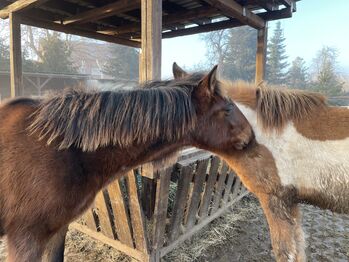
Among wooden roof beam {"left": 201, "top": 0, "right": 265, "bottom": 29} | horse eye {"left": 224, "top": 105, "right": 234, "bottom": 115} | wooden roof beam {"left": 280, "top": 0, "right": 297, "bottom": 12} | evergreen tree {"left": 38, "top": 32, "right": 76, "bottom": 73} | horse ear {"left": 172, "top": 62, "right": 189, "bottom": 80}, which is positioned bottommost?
horse eye {"left": 224, "top": 105, "right": 234, "bottom": 115}

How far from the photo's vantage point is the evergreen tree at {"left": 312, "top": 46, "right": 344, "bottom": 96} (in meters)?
14.6

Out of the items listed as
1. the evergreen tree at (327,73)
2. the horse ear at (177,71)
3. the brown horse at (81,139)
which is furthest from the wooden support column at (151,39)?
the evergreen tree at (327,73)

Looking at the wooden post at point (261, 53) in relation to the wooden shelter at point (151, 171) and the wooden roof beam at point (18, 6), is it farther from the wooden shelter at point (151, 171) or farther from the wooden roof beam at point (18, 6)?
the wooden roof beam at point (18, 6)

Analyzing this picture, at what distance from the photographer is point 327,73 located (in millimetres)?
15016

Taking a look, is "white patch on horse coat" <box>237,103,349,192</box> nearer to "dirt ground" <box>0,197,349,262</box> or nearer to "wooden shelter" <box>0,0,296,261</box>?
"wooden shelter" <box>0,0,296,261</box>

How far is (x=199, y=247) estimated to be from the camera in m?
2.71

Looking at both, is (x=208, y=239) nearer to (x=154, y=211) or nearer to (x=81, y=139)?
(x=154, y=211)

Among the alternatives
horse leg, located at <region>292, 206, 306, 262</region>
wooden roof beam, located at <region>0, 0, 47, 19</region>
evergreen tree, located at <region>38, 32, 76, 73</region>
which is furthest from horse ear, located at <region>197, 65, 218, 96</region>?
evergreen tree, located at <region>38, 32, 76, 73</region>

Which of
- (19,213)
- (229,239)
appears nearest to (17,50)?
(19,213)

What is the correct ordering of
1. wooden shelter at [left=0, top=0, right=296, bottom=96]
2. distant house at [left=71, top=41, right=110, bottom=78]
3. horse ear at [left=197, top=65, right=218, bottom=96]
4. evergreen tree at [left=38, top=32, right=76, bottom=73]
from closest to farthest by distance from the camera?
1. horse ear at [left=197, top=65, right=218, bottom=96]
2. wooden shelter at [left=0, top=0, right=296, bottom=96]
3. evergreen tree at [left=38, top=32, right=76, bottom=73]
4. distant house at [left=71, top=41, right=110, bottom=78]

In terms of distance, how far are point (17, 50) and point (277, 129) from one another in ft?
11.8

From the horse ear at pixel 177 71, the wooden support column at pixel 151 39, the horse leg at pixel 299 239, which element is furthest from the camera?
the wooden support column at pixel 151 39

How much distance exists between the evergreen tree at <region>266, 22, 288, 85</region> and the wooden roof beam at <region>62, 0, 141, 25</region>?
2455 centimetres

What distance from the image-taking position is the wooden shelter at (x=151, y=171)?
212 centimetres
